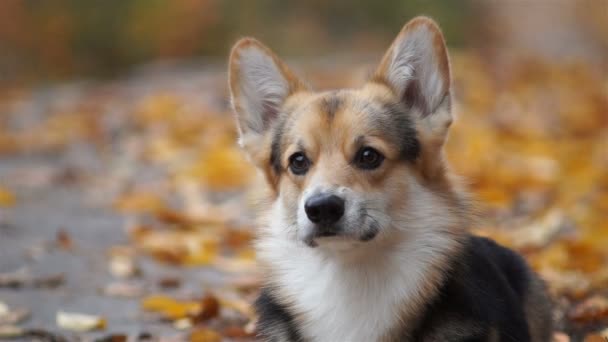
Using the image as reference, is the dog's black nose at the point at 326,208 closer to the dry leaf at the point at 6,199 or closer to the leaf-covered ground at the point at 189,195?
the leaf-covered ground at the point at 189,195

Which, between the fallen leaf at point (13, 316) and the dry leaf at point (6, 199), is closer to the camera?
the fallen leaf at point (13, 316)

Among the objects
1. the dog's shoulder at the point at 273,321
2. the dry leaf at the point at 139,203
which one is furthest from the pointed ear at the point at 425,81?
the dry leaf at the point at 139,203

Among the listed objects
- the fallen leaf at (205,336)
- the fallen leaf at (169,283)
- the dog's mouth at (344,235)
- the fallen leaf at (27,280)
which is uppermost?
the dog's mouth at (344,235)

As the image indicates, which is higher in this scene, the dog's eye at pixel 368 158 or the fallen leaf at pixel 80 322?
the dog's eye at pixel 368 158

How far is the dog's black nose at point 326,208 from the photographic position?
344 cm

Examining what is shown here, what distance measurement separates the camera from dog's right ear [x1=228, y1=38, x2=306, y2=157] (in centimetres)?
419

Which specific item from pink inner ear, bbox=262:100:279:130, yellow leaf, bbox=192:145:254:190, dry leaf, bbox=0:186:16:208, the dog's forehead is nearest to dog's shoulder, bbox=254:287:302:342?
the dog's forehead

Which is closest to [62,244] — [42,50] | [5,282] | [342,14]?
[5,282]

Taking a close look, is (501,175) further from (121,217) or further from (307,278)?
(307,278)

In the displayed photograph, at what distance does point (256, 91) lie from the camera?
4.29 m

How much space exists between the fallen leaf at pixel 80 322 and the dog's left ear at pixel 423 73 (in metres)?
2.22

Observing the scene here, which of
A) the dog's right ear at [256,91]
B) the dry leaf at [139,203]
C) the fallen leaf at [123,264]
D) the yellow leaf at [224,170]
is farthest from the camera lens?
the yellow leaf at [224,170]

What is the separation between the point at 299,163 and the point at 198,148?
6.48 meters

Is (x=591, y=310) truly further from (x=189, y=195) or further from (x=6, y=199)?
(x=6, y=199)
